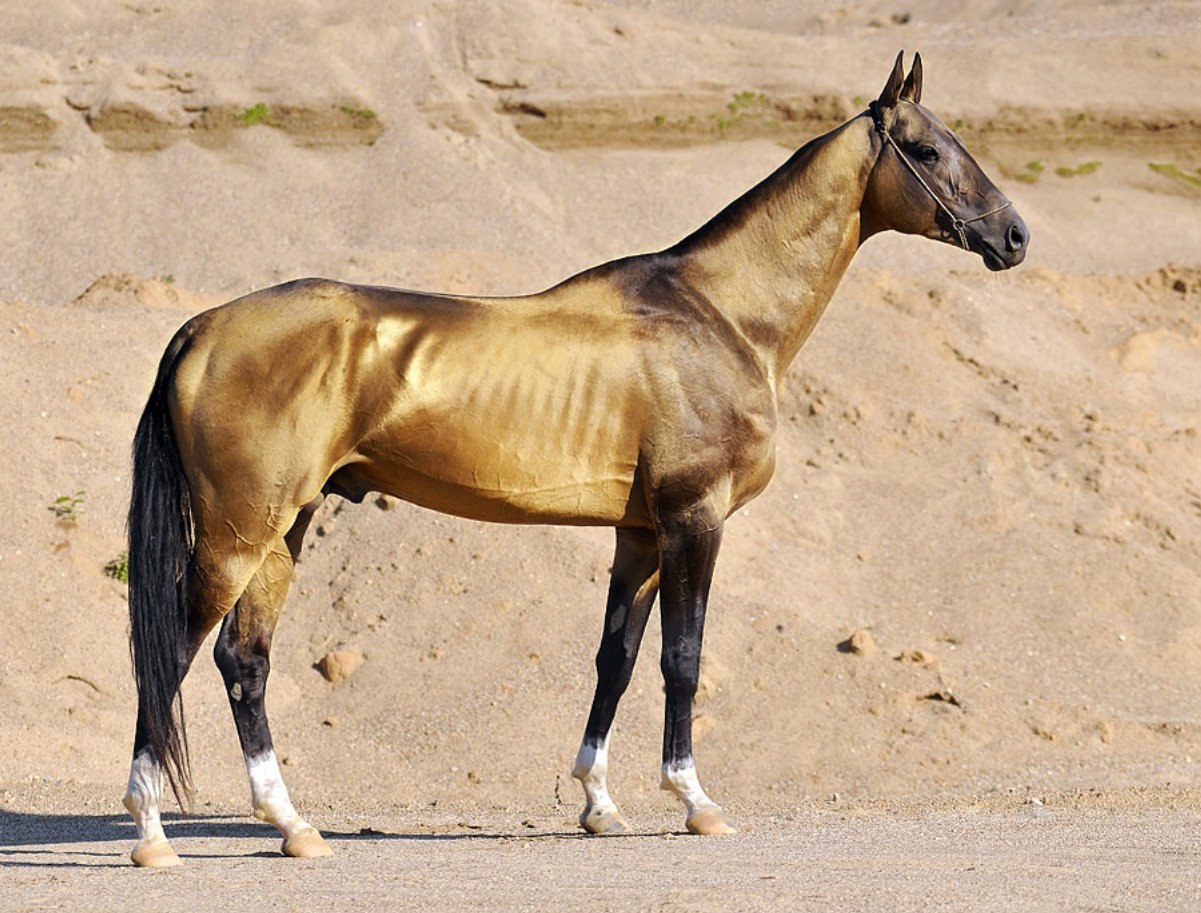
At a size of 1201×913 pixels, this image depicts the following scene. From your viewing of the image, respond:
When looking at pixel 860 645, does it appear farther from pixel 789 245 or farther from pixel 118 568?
pixel 118 568

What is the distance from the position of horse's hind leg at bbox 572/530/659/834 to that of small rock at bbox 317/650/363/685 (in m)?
3.95

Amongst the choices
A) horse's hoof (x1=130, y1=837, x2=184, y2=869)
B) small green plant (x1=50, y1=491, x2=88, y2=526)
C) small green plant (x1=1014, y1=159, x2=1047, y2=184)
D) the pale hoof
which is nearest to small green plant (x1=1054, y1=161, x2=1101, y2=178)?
small green plant (x1=1014, y1=159, x2=1047, y2=184)

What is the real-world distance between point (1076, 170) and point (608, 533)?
32.6 feet

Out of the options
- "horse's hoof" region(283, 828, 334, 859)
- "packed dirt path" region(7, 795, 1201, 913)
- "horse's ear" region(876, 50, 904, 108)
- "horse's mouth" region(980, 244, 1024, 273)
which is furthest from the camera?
"horse's mouth" region(980, 244, 1024, 273)

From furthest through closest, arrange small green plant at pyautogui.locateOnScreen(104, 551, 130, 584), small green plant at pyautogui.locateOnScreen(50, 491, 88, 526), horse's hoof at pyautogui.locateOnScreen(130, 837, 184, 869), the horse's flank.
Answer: small green plant at pyautogui.locateOnScreen(50, 491, 88, 526) < small green plant at pyautogui.locateOnScreen(104, 551, 130, 584) < the horse's flank < horse's hoof at pyautogui.locateOnScreen(130, 837, 184, 869)

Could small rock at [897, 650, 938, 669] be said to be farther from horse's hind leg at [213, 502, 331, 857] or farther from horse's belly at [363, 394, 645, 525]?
horse's hind leg at [213, 502, 331, 857]

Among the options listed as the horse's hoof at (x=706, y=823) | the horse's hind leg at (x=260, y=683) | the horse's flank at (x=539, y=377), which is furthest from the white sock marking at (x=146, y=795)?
the horse's hoof at (x=706, y=823)

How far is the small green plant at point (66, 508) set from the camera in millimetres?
13328

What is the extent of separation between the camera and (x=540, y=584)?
42.4ft

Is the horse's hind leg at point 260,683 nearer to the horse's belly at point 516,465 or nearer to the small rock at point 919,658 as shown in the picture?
the horse's belly at point 516,465

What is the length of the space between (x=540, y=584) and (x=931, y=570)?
323 centimetres

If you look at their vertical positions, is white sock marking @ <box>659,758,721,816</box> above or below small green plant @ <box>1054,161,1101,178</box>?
above

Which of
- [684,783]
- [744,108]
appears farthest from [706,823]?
[744,108]

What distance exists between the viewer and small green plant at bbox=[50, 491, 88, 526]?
1333 cm
